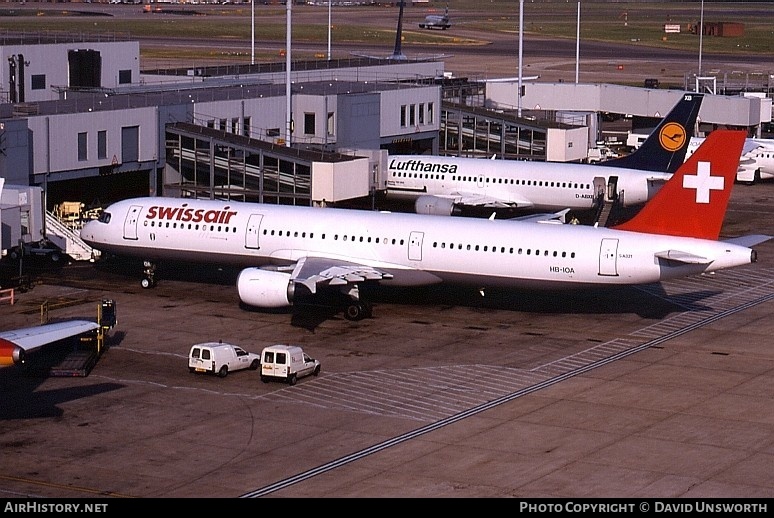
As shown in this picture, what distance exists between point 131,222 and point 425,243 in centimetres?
1471

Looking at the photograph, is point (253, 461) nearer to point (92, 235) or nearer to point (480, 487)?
point (480, 487)

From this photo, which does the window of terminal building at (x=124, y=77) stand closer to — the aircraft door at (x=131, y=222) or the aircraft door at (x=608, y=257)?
the aircraft door at (x=131, y=222)

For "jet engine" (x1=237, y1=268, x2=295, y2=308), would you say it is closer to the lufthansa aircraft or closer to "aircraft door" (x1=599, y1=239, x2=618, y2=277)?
"aircraft door" (x1=599, y1=239, x2=618, y2=277)

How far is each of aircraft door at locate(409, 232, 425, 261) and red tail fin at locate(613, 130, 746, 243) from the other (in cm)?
1065

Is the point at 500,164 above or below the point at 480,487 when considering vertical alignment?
above

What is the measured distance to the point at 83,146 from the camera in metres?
76.2

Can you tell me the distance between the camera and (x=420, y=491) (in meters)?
36.8

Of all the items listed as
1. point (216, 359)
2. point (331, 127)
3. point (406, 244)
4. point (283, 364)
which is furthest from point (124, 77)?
point (283, 364)

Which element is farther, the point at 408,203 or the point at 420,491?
the point at 408,203

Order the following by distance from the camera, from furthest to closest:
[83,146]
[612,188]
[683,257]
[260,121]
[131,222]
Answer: [260,121] < [612,188] < [83,146] < [131,222] < [683,257]

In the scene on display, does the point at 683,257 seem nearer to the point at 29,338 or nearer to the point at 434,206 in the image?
the point at 29,338

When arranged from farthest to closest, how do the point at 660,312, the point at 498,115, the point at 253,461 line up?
the point at 498,115, the point at 660,312, the point at 253,461

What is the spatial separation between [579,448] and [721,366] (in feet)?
43.5
